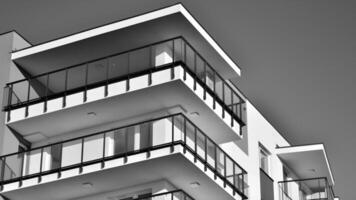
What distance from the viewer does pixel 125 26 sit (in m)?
41.3

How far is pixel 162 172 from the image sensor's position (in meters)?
39.0

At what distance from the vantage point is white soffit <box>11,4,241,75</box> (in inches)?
1602

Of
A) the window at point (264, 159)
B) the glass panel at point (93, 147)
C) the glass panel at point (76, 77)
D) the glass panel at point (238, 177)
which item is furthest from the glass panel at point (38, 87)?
the window at point (264, 159)

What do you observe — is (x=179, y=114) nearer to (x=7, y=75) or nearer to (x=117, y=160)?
(x=117, y=160)

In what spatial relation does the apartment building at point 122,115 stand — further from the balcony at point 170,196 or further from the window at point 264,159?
the window at point 264,159

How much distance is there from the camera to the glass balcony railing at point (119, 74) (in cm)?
4094

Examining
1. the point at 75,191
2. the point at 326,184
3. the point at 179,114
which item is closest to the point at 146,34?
the point at 179,114

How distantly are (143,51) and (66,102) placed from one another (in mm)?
3432

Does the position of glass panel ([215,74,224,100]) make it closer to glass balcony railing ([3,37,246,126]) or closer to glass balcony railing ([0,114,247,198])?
glass balcony railing ([3,37,246,126])

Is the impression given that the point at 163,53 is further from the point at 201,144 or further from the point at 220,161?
the point at 220,161

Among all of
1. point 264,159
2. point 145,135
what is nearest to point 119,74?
point 145,135

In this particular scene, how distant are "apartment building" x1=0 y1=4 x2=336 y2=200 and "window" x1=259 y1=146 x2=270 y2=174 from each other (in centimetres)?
579

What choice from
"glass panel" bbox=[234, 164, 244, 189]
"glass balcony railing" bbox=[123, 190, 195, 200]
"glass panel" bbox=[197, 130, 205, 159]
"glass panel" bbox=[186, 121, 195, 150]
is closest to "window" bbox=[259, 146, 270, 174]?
"glass panel" bbox=[234, 164, 244, 189]

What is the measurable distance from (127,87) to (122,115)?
141 centimetres
